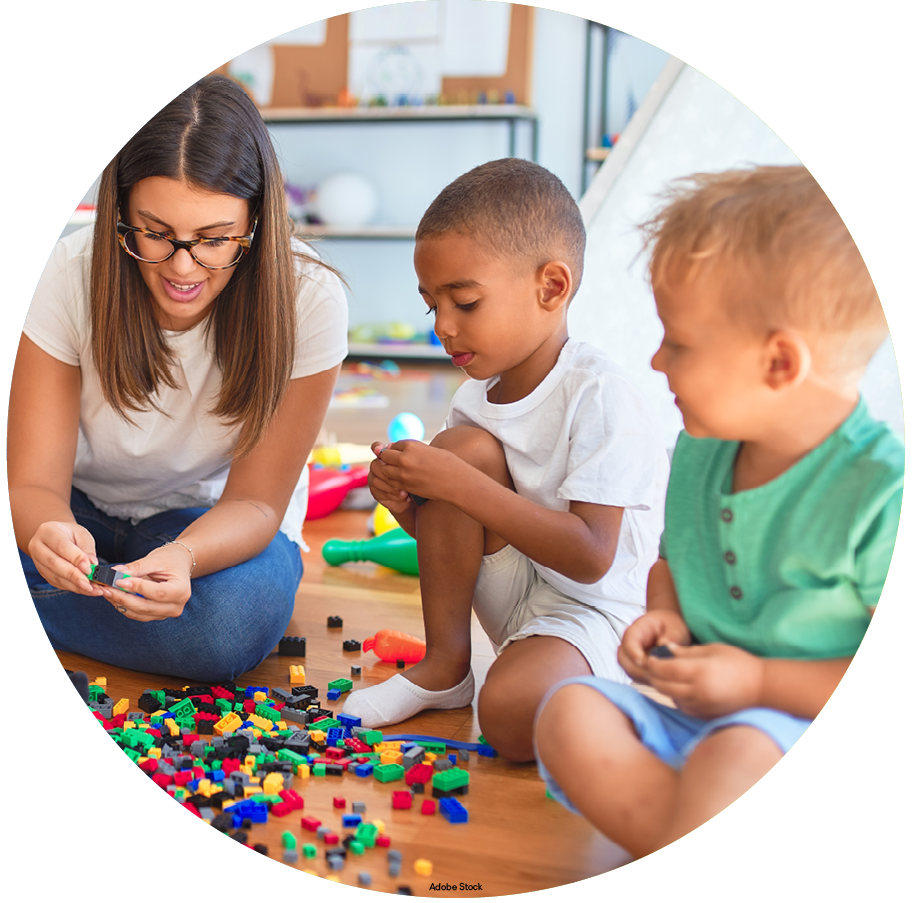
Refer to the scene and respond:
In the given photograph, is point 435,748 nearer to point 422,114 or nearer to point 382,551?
point 382,551

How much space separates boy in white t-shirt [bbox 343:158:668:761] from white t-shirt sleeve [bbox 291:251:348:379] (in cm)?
20

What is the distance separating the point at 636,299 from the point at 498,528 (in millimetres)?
232

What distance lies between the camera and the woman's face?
816 mm

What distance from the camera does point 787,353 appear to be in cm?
54

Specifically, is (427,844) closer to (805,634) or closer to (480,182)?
(805,634)

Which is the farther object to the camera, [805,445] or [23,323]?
[23,323]

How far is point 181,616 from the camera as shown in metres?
0.95

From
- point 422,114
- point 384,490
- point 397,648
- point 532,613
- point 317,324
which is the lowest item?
point 397,648

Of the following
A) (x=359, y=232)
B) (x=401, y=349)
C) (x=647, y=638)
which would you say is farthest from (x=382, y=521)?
(x=647, y=638)

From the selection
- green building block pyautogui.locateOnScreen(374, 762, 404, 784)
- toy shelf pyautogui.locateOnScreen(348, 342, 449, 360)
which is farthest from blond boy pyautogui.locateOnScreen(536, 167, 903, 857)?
toy shelf pyautogui.locateOnScreen(348, 342, 449, 360)

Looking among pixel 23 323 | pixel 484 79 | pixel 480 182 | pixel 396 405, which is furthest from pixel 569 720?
pixel 396 405

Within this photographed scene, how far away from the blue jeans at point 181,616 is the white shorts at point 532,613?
9.2 inches

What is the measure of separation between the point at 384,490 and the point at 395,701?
0.64ft

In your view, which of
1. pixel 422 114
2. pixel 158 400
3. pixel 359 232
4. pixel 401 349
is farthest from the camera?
pixel 401 349
